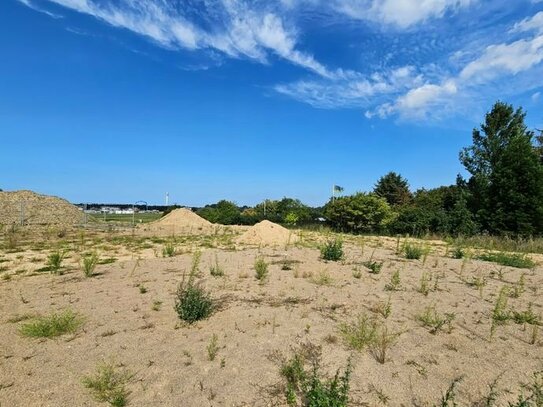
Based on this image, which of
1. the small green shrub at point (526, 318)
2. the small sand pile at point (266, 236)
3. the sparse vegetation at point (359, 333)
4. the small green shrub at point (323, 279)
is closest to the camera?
the sparse vegetation at point (359, 333)

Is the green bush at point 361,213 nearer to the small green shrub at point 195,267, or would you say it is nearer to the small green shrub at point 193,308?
the small green shrub at point 195,267

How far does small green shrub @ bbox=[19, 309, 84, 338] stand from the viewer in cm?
416

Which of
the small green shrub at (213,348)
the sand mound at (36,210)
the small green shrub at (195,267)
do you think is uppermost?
the sand mound at (36,210)

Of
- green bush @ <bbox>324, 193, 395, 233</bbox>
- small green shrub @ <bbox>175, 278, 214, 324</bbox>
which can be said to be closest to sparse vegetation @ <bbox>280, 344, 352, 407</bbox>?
small green shrub @ <bbox>175, 278, 214, 324</bbox>

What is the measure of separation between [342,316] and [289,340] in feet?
3.32

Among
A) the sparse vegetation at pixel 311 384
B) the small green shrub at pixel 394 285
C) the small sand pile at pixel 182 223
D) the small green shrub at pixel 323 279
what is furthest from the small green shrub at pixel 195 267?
the small sand pile at pixel 182 223

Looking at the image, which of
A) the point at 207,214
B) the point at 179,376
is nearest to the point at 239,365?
the point at 179,376

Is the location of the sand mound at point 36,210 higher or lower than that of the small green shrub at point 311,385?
higher

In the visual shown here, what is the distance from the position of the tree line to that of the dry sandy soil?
13577mm

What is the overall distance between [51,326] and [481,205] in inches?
861

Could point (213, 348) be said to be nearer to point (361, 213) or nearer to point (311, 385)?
point (311, 385)

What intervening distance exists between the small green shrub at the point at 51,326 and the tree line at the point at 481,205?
57.9ft

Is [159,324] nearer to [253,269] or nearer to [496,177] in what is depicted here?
[253,269]

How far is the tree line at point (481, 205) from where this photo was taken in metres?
18.7
